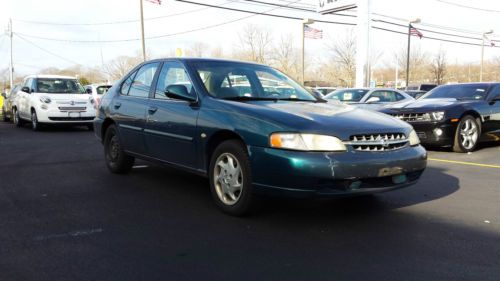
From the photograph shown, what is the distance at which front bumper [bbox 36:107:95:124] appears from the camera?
13.4 meters

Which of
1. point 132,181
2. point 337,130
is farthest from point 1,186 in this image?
point 337,130

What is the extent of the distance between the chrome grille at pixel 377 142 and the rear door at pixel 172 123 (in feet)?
5.34

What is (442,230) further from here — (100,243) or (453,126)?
(453,126)

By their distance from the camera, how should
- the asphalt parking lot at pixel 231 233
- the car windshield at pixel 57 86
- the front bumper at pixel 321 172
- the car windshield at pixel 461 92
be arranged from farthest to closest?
the car windshield at pixel 57 86
the car windshield at pixel 461 92
the front bumper at pixel 321 172
the asphalt parking lot at pixel 231 233

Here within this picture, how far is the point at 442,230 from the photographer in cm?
404

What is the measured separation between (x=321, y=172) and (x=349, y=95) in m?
9.91

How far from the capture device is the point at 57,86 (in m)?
14.4

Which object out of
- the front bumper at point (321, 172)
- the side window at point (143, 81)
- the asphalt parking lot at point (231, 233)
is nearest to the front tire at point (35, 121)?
the asphalt parking lot at point (231, 233)

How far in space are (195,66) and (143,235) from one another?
2038 mm

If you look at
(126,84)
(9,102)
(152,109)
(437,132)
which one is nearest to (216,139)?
(152,109)

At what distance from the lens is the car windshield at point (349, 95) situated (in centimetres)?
1303

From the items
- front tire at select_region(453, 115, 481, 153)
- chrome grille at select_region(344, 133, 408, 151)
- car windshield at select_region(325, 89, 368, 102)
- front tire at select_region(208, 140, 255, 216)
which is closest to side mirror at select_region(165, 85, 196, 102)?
front tire at select_region(208, 140, 255, 216)

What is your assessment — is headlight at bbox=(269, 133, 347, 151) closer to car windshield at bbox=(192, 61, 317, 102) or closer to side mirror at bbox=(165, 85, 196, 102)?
car windshield at bbox=(192, 61, 317, 102)

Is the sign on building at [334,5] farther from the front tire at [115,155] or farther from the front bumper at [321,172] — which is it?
the front bumper at [321,172]
